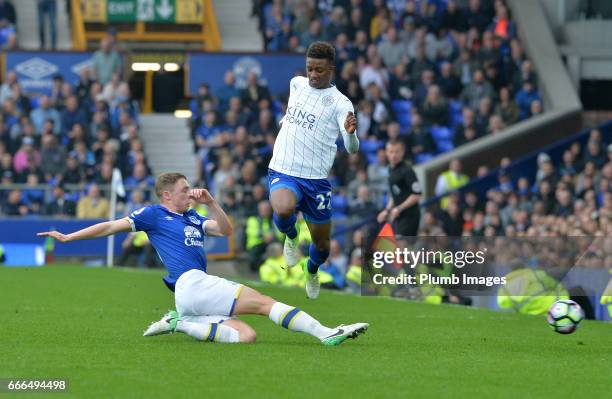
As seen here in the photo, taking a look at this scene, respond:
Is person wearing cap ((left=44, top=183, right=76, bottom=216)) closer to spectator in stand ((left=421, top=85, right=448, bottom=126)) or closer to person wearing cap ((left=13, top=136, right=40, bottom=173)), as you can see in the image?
person wearing cap ((left=13, top=136, right=40, bottom=173))

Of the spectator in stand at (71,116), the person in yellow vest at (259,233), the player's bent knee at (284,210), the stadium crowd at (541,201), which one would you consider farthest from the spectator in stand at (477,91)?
the player's bent knee at (284,210)

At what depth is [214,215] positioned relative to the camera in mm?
11922

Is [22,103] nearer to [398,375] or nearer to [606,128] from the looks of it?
[606,128]

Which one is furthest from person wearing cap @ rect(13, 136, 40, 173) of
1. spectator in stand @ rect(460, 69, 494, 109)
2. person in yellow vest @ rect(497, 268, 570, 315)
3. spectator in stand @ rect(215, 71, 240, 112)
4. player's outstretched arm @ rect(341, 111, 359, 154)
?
player's outstretched arm @ rect(341, 111, 359, 154)

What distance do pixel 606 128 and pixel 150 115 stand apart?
10932 mm

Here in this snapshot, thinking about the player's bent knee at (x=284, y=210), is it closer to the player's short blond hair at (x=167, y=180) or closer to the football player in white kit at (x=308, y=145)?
the football player in white kit at (x=308, y=145)

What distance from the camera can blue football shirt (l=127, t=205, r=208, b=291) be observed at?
11.9m

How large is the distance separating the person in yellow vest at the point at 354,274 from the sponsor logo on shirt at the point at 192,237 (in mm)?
9478

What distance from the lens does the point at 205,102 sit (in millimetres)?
30188

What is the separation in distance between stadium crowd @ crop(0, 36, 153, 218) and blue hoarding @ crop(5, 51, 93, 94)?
1.70ft

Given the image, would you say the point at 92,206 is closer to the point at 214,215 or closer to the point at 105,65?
the point at 105,65

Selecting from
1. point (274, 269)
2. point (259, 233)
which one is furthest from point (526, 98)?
point (274, 269)

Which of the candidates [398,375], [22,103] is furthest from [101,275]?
[398,375]

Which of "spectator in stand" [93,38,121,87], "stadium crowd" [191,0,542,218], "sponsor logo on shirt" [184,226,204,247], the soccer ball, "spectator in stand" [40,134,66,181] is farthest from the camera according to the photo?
"spectator in stand" [93,38,121,87]
